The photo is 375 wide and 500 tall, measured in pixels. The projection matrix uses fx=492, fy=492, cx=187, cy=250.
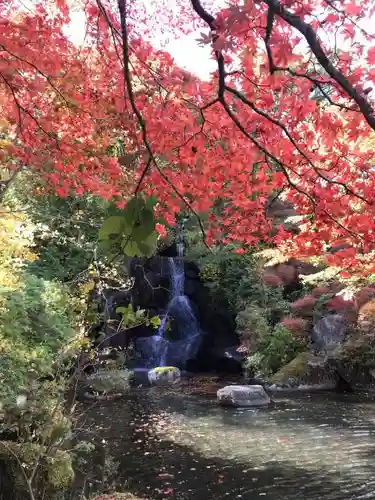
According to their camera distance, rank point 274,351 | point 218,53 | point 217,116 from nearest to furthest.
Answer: point 218,53 < point 217,116 < point 274,351

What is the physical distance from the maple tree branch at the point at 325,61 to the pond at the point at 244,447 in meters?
6.35

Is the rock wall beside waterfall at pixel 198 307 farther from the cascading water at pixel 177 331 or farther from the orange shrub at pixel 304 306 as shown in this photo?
the orange shrub at pixel 304 306

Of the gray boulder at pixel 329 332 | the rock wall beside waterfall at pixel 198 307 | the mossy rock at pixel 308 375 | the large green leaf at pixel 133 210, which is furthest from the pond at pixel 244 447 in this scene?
the large green leaf at pixel 133 210

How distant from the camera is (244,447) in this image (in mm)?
8562

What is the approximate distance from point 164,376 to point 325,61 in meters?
14.9

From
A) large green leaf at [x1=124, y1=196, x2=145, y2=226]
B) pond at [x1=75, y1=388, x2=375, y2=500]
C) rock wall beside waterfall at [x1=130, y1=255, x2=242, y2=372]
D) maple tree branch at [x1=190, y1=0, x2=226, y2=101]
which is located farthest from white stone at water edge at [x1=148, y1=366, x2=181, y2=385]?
large green leaf at [x1=124, y1=196, x2=145, y2=226]

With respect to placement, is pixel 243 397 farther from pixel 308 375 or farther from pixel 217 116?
pixel 217 116

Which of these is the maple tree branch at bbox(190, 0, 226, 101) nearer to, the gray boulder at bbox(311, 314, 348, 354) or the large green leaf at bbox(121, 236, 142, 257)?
the large green leaf at bbox(121, 236, 142, 257)

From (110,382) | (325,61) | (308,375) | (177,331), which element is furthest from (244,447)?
(177,331)

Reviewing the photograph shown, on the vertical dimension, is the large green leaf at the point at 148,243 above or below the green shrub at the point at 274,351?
above

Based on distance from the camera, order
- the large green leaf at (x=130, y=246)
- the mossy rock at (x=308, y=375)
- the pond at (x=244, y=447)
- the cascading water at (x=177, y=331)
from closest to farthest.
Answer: the large green leaf at (x=130, y=246) → the pond at (x=244, y=447) → the mossy rock at (x=308, y=375) → the cascading water at (x=177, y=331)

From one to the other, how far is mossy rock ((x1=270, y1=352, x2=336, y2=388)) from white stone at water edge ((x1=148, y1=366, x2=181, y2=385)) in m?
3.16

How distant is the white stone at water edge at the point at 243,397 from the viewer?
38.8 ft

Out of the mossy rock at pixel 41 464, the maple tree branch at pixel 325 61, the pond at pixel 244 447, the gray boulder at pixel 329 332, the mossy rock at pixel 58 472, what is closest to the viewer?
the maple tree branch at pixel 325 61
